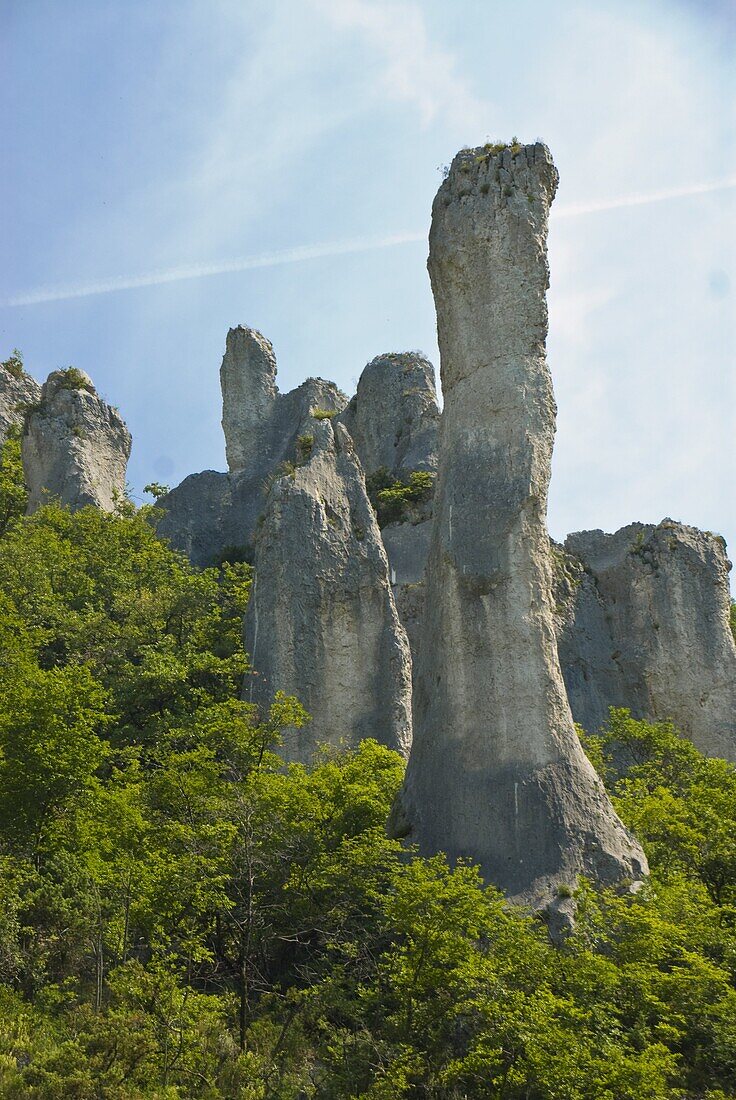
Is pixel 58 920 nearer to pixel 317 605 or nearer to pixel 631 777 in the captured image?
pixel 317 605

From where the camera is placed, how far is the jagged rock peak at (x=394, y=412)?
35.1 metres

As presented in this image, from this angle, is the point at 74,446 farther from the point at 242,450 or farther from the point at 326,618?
the point at 326,618

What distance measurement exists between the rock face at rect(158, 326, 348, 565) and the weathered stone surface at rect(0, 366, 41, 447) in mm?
9150

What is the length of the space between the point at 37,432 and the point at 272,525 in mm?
16442

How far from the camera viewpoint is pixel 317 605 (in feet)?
78.0

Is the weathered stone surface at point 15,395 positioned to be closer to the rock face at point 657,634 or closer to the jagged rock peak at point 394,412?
the jagged rock peak at point 394,412

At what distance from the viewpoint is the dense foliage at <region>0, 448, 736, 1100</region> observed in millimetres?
11422

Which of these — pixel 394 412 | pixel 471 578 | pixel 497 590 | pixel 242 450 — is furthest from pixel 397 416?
pixel 497 590

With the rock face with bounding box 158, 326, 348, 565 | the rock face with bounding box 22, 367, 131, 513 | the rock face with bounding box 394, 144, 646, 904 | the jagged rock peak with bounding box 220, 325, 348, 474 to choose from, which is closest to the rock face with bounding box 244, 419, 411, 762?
the rock face with bounding box 394, 144, 646, 904

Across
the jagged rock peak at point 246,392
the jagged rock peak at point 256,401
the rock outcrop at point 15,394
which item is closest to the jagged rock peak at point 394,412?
the jagged rock peak at point 256,401

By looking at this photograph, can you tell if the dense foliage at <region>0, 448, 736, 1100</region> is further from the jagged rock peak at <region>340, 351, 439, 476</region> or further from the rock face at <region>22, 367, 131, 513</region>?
the rock face at <region>22, 367, 131, 513</region>

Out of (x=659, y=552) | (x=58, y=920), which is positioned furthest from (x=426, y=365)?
(x=58, y=920)

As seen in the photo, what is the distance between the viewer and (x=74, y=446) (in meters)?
37.7

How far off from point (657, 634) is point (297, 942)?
53.9ft
